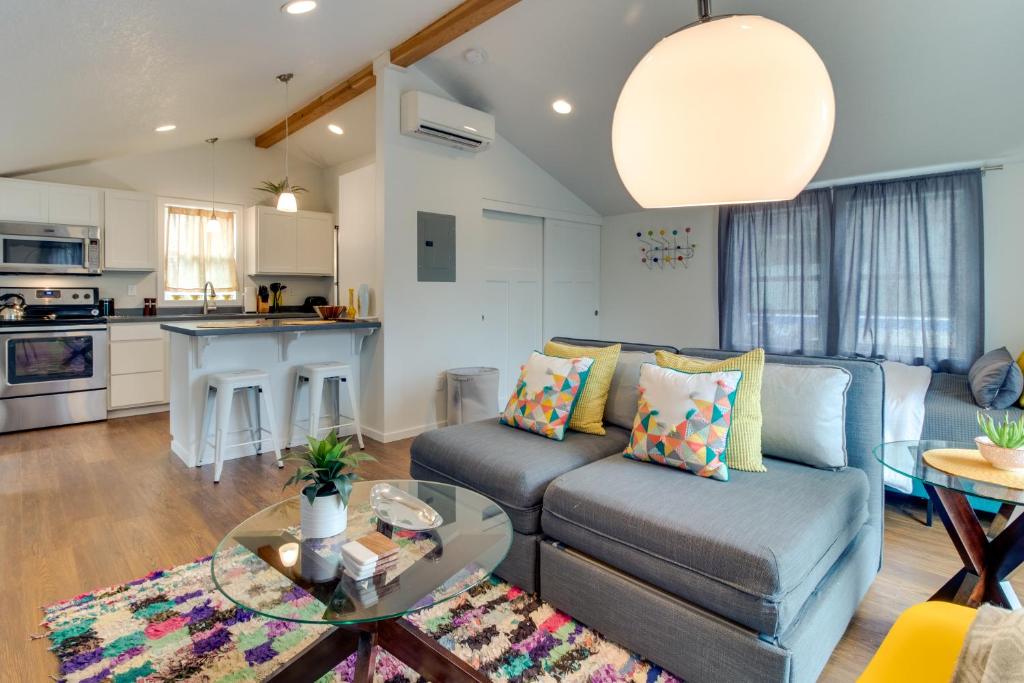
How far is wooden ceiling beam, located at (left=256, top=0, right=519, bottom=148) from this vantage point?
11.1ft

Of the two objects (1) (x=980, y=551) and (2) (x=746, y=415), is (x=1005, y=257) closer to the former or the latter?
(1) (x=980, y=551)

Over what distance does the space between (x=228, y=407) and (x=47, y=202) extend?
3052 millimetres

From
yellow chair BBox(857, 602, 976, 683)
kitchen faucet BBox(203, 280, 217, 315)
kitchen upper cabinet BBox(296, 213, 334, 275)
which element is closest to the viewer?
yellow chair BBox(857, 602, 976, 683)

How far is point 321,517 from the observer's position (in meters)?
1.54

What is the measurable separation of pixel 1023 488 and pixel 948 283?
282 cm

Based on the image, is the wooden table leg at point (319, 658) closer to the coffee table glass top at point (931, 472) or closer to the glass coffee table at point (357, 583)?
the glass coffee table at point (357, 583)

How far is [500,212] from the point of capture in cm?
516

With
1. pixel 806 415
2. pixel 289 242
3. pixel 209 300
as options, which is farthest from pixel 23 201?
pixel 806 415

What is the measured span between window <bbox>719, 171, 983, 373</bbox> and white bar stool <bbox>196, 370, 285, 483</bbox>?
388 cm

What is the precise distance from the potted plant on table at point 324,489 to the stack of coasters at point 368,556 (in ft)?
0.34

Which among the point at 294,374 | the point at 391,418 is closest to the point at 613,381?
the point at 391,418

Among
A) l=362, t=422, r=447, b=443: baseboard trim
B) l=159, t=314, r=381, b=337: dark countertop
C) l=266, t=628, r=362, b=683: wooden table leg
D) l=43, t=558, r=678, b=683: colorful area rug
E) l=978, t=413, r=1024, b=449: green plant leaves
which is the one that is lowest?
l=43, t=558, r=678, b=683: colorful area rug

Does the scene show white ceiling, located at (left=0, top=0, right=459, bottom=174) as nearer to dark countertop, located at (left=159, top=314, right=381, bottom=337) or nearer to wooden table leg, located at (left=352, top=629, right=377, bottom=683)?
dark countertop, located at (left=159, top=314, right=381, bottom=337)

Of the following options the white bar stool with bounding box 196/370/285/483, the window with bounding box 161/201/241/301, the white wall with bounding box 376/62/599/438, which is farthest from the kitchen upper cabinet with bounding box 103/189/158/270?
the white wall with bounding box 376/62/599/438
